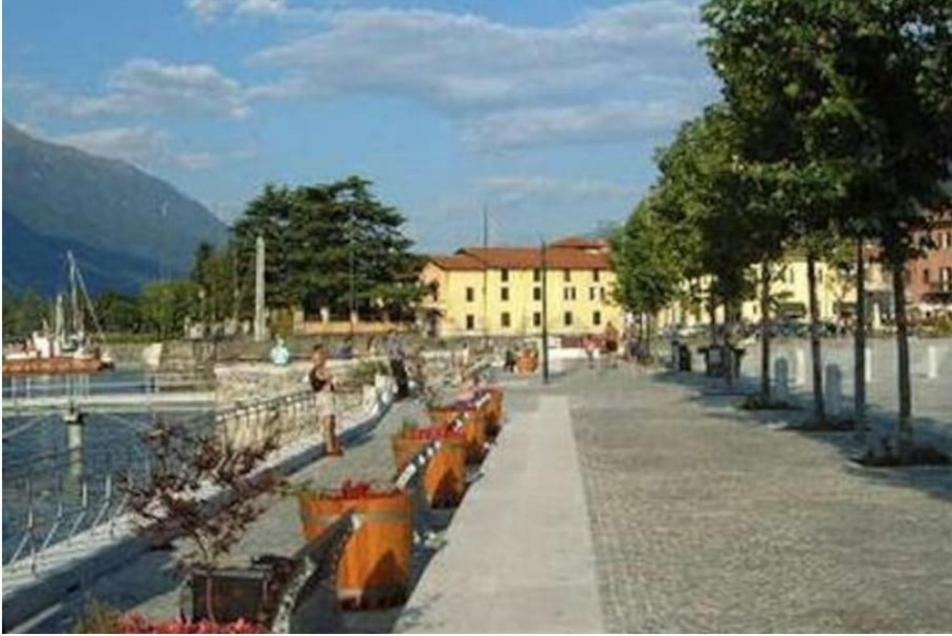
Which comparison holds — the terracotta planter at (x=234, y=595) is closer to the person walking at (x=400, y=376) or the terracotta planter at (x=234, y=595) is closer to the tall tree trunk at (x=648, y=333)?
the person walking at (x=400, y=376)

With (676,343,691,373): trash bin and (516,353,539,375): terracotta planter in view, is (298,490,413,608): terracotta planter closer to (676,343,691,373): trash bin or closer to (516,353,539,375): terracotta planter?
(676,343,691,373): trash bin

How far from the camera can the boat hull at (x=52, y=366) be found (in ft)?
353

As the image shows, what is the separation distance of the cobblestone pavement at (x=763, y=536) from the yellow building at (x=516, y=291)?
14231 centimetres

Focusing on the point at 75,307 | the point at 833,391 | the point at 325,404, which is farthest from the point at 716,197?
the point at 75,307

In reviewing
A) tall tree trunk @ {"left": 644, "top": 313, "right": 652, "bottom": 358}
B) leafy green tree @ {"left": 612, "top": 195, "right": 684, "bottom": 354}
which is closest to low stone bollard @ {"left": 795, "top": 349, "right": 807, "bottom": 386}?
leafy green tree @ {"left": 612, "top": 195, "right": 684, "bottom": 354}

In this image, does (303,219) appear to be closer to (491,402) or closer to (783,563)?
(491,402)

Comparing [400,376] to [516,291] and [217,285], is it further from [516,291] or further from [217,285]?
[516,291]

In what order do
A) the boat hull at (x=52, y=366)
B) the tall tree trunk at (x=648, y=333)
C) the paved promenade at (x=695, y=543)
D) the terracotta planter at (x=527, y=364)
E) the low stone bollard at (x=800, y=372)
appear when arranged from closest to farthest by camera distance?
the paved promenade at (x=695, y=543) < the low stone bollard at (x=800, y=372) < the terracotta planter at (x=527, y=364) < the tall tree trunk at (x=648, y=333) < the boat hull at (x=52, y=366)

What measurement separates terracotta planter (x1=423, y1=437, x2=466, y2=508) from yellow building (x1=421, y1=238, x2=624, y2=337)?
147 meters

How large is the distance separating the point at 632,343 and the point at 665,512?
63241mm

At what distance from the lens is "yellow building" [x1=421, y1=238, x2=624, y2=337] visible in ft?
550

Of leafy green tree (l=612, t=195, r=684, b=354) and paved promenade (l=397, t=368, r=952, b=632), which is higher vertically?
leafy green tree (l=612, t=195, r=684, b=354)

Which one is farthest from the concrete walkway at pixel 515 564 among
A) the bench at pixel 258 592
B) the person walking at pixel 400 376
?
the person walking at pixel 400 376

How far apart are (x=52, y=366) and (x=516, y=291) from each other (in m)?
67.2
